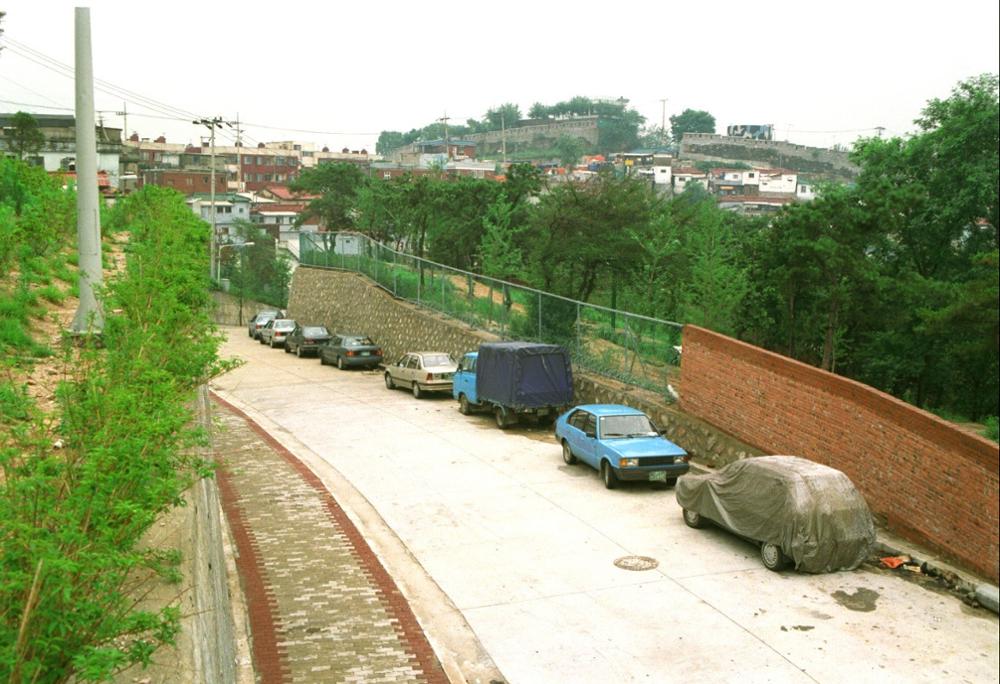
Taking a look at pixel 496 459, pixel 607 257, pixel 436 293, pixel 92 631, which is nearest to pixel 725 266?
pixel 607 257

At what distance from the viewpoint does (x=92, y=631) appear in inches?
190

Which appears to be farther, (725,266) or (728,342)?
(725,266)

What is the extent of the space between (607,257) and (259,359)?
1551cm

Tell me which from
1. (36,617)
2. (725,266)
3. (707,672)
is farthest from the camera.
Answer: (725,266)

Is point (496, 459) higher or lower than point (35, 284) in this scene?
lower

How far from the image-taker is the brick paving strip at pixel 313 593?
10.2 metres

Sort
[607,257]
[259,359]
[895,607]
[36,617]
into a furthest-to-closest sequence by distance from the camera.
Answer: [259,359] → [607,257] → [895,607] → [36,617]

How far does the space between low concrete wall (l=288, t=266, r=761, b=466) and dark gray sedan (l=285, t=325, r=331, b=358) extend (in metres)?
2.01

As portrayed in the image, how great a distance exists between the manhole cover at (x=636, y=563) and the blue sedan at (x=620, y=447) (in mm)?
3513

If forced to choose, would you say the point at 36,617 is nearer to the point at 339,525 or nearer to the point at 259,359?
the point at 339,525

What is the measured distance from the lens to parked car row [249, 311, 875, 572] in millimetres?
13266

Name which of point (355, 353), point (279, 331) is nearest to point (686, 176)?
point (279, 331)

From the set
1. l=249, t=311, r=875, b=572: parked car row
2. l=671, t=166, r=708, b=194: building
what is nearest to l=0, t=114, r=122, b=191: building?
l=249, t=311, r=875, b=572: parked car row

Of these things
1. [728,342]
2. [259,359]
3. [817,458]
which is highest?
[728,342]
